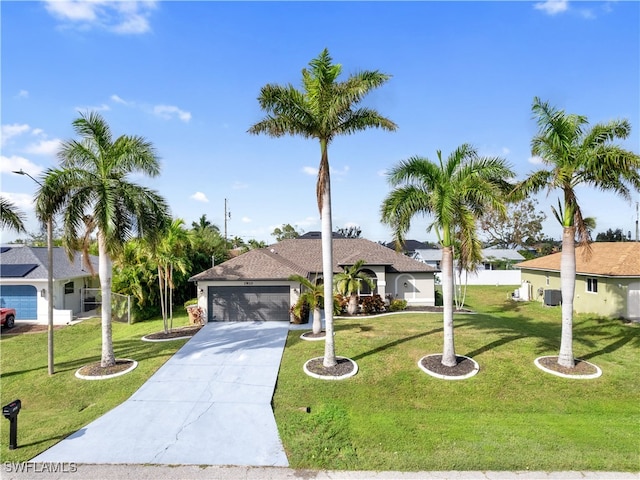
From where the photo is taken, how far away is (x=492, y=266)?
50.5 meters

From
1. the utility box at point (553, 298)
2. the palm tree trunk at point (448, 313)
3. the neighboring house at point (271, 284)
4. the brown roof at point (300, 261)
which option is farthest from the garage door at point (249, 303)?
the utility box at point (553, 298)

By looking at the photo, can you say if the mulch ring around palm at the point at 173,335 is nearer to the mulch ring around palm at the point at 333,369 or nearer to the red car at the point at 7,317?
the mulch ring around palm at the point at 333,369

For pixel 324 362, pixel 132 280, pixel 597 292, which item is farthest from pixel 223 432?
pixel 597 292

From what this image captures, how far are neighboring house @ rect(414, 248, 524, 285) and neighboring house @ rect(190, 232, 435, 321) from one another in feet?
22.4

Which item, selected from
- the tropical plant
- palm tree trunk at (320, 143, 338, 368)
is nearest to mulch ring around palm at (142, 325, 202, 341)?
palm tree trunk at (320, 143, 338, 368)

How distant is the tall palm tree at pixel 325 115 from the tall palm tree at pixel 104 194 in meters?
4.78

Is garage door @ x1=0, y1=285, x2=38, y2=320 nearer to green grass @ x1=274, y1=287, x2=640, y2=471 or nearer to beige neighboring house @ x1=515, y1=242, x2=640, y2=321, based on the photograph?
green grass @ x1=274, y1=287, x2=640, y2=471

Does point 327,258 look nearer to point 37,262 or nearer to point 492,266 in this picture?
point 37,262

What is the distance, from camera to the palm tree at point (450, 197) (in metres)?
11.4

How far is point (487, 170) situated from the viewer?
11.7 metres

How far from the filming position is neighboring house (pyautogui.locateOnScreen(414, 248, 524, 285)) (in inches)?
1561

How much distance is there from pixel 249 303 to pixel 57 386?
8.53 metres

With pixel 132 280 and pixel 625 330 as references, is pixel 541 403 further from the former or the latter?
pixel 132 280

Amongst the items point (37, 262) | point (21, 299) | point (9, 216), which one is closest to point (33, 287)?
point (21, 299)
